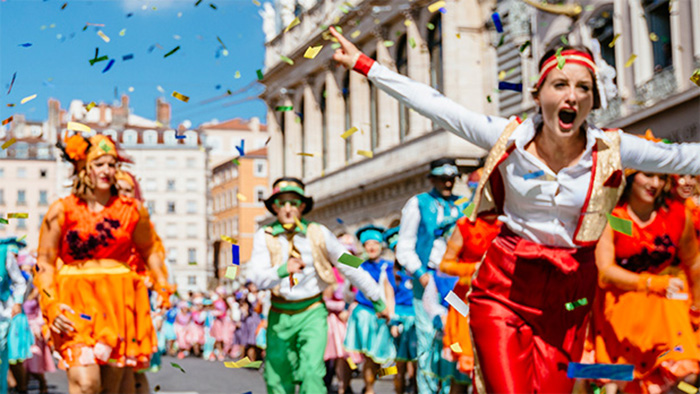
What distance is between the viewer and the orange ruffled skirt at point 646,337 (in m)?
6.41

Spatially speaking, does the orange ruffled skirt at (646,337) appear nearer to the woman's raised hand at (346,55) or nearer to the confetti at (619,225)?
the confetti at (619,225)

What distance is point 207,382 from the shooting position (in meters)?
15.5

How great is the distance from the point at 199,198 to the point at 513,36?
293 feet

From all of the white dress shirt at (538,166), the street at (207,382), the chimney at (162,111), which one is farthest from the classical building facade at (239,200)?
the white dress shirt at (538,166)

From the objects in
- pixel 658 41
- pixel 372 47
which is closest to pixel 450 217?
pixel 658 41

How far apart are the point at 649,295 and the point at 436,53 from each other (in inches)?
1176

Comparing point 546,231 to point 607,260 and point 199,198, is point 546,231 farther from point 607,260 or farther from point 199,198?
point 199,198

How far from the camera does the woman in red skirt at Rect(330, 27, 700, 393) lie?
416 centimetres

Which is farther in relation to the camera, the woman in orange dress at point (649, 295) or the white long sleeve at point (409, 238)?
the white long sleeve at point (409, 238)

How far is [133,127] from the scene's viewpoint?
117 m

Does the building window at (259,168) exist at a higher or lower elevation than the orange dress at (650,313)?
higher

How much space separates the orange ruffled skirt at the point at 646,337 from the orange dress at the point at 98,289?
9.90 feet

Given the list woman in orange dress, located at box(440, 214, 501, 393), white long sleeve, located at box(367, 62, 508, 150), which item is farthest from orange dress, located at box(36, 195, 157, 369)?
white long sleeve, located at box(367, 62, 508, 150)

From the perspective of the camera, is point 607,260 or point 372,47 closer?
point 607,260
